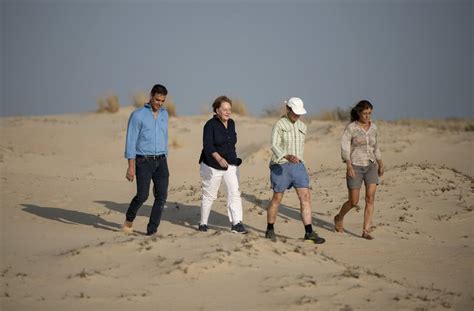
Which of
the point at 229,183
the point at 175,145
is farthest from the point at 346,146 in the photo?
the point at 175,145

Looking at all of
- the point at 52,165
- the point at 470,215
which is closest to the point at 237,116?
the point at 52,165

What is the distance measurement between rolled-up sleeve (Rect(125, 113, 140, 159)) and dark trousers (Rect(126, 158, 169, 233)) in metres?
0.14

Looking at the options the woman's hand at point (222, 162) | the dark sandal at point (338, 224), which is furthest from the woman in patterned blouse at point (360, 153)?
the woman's hand at point (222, 162)

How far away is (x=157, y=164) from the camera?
9211 millimetres

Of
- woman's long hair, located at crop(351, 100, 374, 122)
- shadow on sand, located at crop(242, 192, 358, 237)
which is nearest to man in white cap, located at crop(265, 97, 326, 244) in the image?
woman's long hair, located at crop(351, 100, 374, 122)

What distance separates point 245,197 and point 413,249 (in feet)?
12.8

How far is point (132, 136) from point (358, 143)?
10.1ft

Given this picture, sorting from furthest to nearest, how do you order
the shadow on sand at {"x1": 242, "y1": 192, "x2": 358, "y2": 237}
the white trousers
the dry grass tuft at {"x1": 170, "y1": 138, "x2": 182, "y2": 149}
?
1. the dry grass tuft at {"x1": 170, "y1": 138, "x2": 182, "y2": 149}
2. the shadow on sand at {"x1": 242, "y1": 192, "x2": 358, "y2": 237}
3. the white trousers

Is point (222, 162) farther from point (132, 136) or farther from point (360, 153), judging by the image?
point (360, 153)

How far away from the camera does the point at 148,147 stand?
9.09 meters

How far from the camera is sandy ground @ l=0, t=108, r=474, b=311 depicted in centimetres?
634

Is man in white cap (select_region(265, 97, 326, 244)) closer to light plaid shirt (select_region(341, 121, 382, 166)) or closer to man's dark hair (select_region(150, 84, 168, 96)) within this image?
light plaid shirt (select_region(341, 121, 382, 166))

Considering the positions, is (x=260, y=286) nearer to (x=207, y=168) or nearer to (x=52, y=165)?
(x=207, y=168)

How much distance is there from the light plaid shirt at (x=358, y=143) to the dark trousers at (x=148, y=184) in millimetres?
2493
